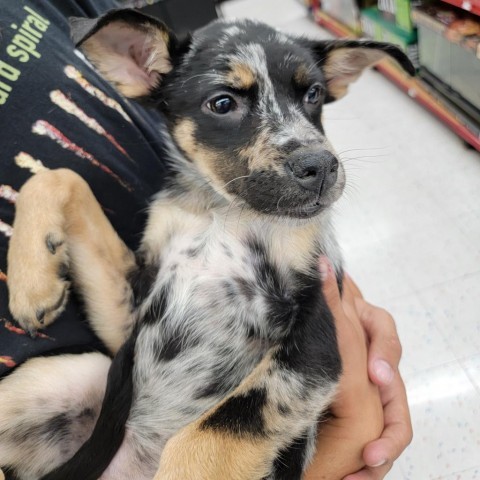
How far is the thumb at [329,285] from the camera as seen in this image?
4.66ft

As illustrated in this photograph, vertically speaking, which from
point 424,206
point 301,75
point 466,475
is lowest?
point 466,475

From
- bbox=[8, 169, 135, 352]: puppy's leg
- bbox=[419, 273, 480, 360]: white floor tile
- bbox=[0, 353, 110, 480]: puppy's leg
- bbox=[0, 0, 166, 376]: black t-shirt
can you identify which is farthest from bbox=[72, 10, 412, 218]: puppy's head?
bbox=[419, 273, 480, 360]: white floor tile

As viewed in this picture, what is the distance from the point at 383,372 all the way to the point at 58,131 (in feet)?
4.01

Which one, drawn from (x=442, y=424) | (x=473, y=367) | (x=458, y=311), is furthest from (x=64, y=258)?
(x=458, y=311)

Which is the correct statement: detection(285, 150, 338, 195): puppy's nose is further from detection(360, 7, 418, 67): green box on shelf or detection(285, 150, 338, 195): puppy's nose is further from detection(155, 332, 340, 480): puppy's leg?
detection(360, 7, 418, 67): green box on shelf

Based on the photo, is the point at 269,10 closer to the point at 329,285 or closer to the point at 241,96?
the point at 241,96

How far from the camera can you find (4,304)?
49.6 inches

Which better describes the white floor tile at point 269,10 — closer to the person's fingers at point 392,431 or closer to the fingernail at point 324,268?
the fingernail at point 324,268

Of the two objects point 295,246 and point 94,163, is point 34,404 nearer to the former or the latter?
point 94,163

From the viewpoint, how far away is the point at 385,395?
1.64 m

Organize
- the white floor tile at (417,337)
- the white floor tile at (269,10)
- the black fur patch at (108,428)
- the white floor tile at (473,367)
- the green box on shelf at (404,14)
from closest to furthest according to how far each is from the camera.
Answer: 1. the black fur patch at (108,428)
2. the white floor tile at (473,367)
3. the white floor tile at (417,337)
4. the green box on shelf at (404,14)
5. the white floor tile at (269,10)

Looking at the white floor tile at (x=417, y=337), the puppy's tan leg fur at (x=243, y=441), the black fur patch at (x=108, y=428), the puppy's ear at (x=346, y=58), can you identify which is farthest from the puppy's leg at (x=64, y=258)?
the white floor tile at (x=417, y=337)

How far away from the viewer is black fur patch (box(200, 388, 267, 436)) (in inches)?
45.5

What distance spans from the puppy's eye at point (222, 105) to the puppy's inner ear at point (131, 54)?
23 cm
